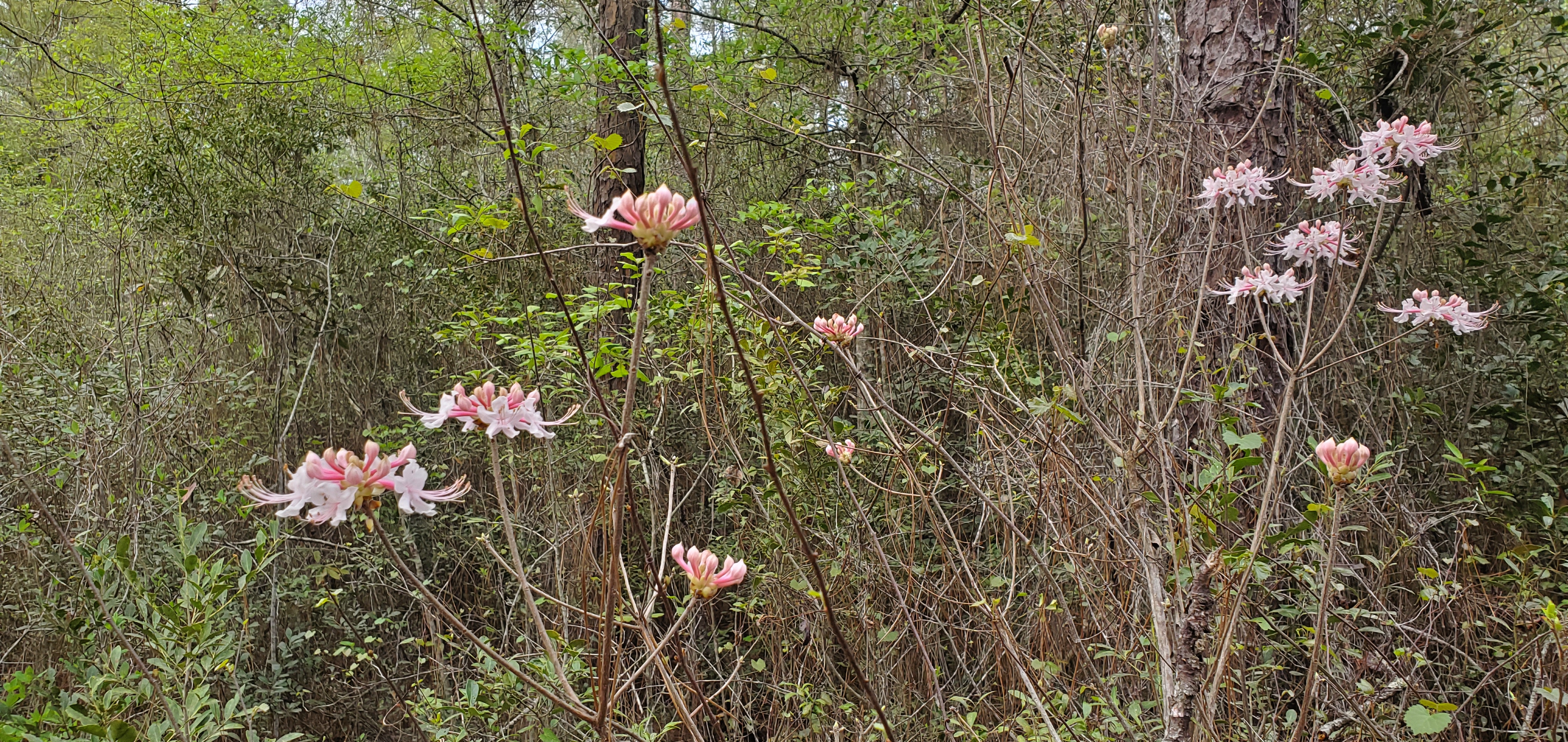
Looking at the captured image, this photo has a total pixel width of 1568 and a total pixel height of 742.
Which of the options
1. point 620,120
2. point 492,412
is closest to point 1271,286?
point 492,412

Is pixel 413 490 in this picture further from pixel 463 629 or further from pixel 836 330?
pixel 836 330

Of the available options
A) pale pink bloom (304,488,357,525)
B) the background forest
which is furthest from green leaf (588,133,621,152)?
pale pink bloom (304,488,357,525)

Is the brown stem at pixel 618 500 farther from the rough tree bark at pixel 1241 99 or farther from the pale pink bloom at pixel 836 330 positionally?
the rough tree bark at pixel 1241 99

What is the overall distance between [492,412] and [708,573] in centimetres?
28

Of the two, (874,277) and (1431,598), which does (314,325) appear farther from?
(1431,598)

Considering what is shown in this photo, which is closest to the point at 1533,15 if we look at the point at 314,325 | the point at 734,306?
the point at 734,306

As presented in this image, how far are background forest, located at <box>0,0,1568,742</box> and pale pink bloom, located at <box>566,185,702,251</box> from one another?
19mm

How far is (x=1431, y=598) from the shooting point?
4.95 ft

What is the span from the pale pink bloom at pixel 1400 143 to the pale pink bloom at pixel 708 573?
49.7 inches

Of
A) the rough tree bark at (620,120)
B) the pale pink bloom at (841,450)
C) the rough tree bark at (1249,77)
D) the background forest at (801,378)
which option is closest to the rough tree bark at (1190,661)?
the background forest at (801,378)

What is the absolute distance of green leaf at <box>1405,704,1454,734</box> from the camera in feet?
2.98

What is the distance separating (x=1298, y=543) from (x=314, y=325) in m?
3.83

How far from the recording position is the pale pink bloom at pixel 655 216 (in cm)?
67

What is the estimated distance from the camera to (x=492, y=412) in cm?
82
